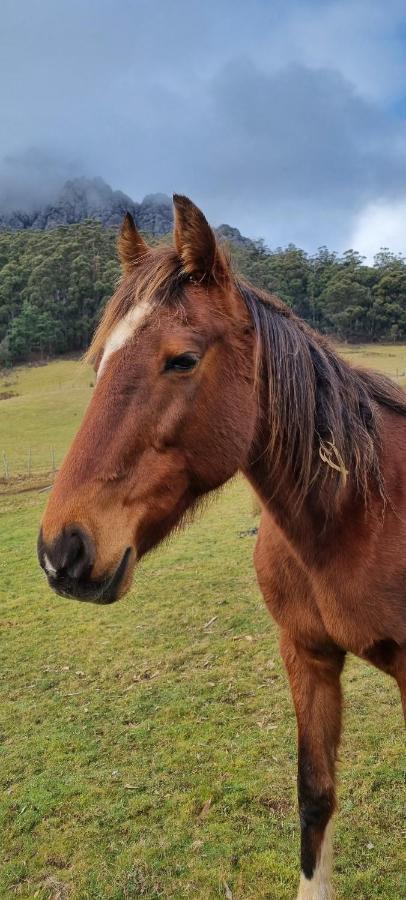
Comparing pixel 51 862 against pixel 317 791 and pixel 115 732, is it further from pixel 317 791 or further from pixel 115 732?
pixel 317 791

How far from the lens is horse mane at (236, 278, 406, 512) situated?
1.88 meters

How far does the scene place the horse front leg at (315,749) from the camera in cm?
253

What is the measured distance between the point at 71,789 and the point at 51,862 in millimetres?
606

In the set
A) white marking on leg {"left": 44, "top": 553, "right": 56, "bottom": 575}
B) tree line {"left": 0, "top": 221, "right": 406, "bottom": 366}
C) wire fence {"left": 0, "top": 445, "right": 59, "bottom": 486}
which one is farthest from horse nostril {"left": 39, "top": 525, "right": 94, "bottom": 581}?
tree line {"left": 0, "top": 221, "right": 406, "bottom": 366}

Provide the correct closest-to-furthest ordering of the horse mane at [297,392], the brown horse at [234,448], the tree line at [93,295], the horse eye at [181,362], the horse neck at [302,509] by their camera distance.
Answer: the brown horse at [234,448], the horse eye at [181,362], the horse mane at [297,392], the horse neck at [302,509], the tree line at [93,295]

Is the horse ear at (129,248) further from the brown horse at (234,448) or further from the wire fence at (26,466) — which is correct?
the wire fence at (26,466)

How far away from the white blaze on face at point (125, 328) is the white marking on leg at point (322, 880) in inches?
105

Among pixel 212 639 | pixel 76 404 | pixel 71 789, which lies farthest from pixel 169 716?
pixel 76 404

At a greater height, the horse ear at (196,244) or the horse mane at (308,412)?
the horse ear at (196,244)

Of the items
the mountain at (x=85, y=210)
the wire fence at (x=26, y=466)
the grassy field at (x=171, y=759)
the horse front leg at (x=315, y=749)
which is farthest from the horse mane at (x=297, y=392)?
the mountain at (x=85, y=210)

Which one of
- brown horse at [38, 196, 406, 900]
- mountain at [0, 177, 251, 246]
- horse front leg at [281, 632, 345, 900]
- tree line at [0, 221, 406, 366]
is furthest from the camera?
mountain at [0, 177, 251, 246]

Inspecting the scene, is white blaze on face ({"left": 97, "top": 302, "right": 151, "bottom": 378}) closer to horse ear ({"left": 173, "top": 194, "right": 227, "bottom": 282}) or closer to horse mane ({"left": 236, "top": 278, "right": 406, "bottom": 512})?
horse ear ({"left": 173, "top": 194, "right": 227, "bottom": 282})

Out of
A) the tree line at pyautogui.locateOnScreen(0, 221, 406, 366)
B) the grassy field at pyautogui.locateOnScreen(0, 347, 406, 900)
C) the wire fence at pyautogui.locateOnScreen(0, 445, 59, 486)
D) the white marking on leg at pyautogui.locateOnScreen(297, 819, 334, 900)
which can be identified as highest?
the tree line at pyautogui.locateOnScreen(0, 221, 406, 366)

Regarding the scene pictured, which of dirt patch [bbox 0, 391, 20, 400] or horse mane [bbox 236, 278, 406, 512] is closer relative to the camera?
horse mane [bbox 236, 278, 406, 512]
